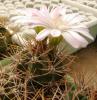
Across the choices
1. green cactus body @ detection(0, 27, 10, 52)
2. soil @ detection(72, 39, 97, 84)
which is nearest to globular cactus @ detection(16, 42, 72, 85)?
green cactus body @ detection(0, 27, 10, 52)

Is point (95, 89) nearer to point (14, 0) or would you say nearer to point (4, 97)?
point (4, 97)

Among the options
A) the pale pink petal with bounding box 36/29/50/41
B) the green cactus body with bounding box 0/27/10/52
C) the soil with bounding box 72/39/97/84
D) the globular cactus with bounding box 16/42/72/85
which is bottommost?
the soil with bounding box 72/39/97/84

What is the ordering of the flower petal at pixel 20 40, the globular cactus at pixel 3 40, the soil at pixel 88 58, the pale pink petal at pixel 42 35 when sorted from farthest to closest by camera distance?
the soil at pixel 88 58 < the globular cactus at pixel 3 40 < the flower petal at pixel 20 40 < the pale pink petal at pixel 42 35

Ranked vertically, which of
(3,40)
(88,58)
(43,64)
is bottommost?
(88,58)

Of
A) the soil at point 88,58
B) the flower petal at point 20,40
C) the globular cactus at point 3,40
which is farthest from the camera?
the soil at point 88,58

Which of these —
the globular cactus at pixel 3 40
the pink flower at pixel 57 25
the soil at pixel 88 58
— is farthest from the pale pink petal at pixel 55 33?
the soil at pixel 88 58

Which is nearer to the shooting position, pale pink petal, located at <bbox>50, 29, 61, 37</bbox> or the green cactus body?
pale pink petal, located at <bbox>50, 29, 61, 37</bbox>

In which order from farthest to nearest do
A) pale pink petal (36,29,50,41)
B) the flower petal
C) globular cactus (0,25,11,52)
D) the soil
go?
the soil, globular cactus (0,25,11,52), the flower petal, pale pink petal (36,29,50,41)

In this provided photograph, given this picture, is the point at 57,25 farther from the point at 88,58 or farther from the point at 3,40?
the point at 88,58

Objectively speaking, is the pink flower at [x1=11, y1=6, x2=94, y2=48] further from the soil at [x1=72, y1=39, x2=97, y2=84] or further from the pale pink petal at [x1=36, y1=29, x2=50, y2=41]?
the soil at [x1=72, y1=39, x2=97, y2=84]

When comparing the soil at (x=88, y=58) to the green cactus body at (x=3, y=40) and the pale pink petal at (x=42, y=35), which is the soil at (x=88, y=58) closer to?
the green cactus body at (x=3, y=40)

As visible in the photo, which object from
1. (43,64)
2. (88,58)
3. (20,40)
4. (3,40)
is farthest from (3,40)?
(88,58)
